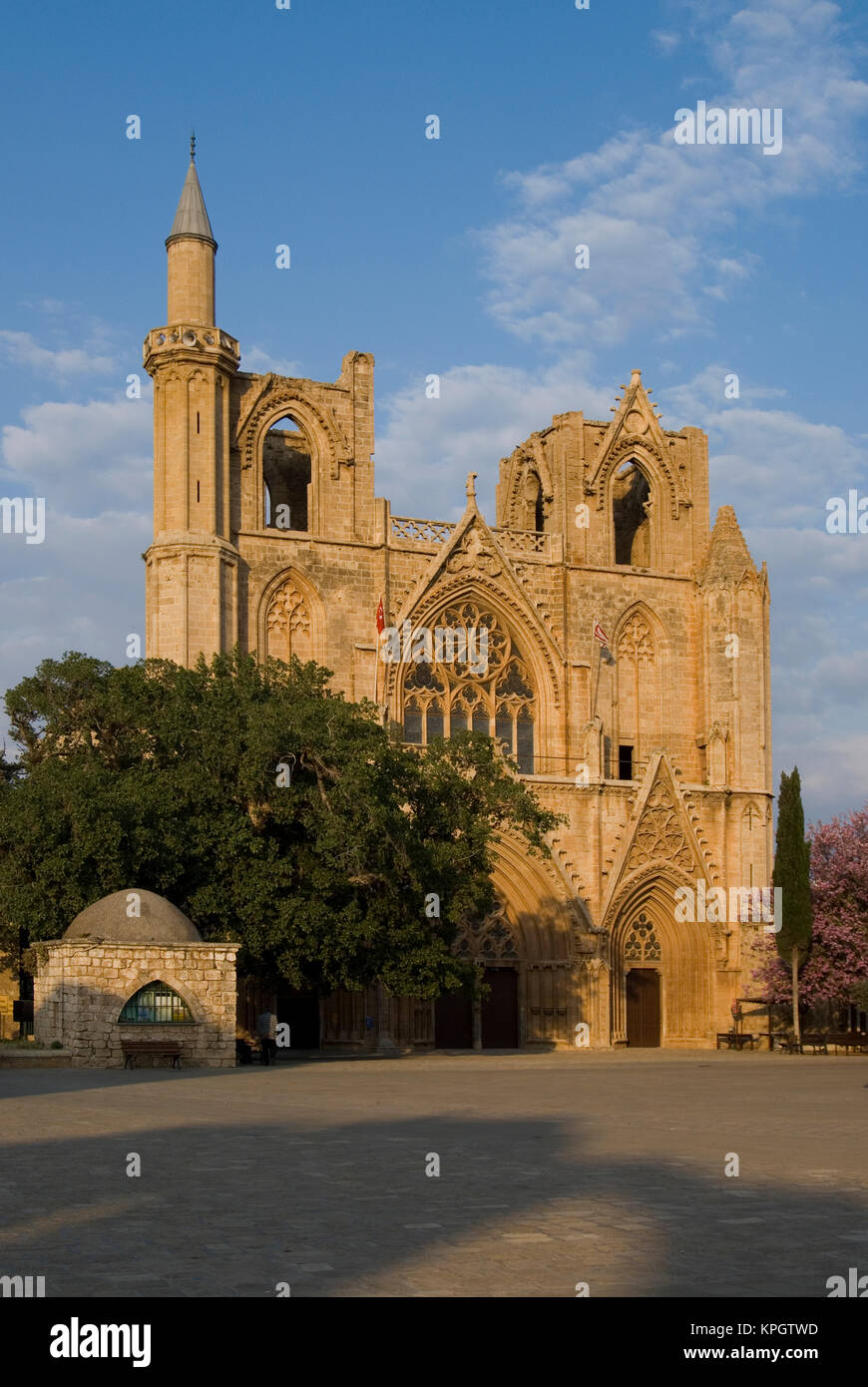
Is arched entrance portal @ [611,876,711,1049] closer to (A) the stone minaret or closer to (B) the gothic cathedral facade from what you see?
(B) the gothic cathedral facade

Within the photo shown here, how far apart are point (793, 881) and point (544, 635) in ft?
33.7

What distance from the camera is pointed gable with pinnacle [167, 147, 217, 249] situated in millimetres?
44125

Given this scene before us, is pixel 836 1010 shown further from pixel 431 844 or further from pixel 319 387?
pixel 319 387

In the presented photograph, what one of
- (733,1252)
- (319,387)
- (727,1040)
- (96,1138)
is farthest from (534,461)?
(733,1252)

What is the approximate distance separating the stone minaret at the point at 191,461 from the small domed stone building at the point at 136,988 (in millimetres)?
16141

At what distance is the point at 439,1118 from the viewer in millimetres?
17344

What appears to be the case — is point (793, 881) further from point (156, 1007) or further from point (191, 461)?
point (156, 1007)

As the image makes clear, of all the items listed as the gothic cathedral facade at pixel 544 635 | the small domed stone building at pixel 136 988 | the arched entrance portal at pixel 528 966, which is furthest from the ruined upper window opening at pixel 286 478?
the small domed stone building at pixel 136 988

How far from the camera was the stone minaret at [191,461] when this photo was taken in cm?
4247

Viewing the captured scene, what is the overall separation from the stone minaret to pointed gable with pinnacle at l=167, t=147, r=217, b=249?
3 cm

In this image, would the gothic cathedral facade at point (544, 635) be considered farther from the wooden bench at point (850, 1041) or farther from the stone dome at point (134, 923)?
the stone dome at point (134, 923)

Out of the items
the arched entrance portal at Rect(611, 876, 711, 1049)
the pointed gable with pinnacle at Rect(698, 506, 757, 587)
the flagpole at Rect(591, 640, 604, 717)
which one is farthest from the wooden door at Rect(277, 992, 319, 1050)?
the pointed gable with pinnacle at Rect(698, 506, 757, 587)

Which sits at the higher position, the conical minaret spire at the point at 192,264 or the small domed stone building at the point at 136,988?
the conical minaret spire at the point at 192,264
